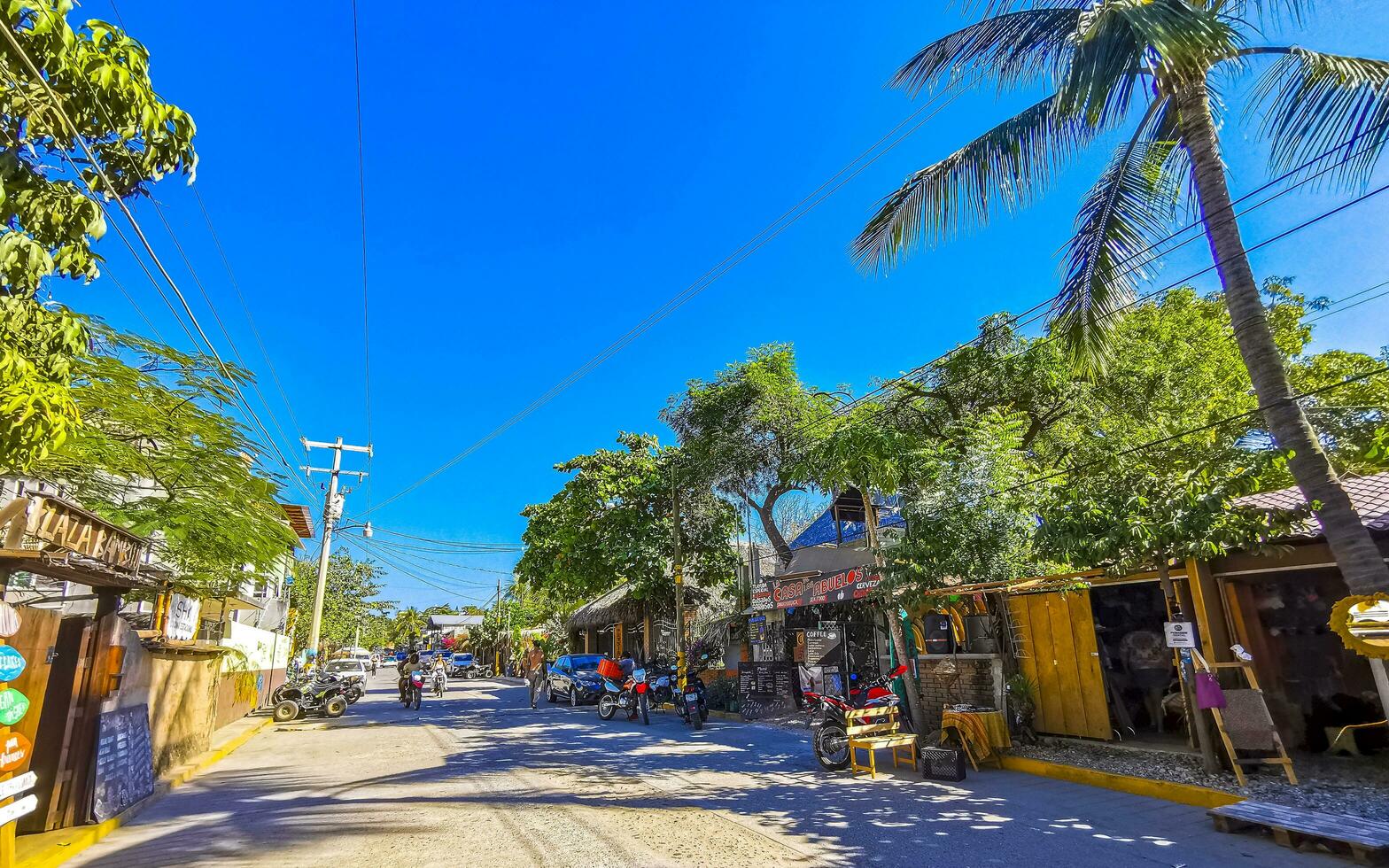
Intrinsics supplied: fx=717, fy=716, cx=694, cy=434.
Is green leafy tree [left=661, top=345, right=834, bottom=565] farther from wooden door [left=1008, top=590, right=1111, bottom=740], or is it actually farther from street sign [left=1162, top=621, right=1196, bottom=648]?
street sign [left=1162, top=621, right=1196, bottom=648]

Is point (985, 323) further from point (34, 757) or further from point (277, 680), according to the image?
point (277, 680)

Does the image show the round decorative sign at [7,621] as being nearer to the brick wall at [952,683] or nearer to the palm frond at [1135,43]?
the palm frond at [1135,43]

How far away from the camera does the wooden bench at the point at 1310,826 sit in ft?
17.5

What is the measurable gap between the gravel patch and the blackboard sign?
1076 centimetres

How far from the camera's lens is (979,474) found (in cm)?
1067

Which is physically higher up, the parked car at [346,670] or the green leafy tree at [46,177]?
the green leafy tree at [46,177]

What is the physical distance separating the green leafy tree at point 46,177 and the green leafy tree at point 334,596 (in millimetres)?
31045

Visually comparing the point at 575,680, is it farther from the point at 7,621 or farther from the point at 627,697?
the point at 7,621

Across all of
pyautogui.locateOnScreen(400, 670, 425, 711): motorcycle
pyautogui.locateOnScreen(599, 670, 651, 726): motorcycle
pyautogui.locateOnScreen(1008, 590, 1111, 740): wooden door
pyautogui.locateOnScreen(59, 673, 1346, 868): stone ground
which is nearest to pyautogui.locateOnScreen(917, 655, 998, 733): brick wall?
pyautogui.locateOnScreen(1008, 590, 1111, 740): wooden door

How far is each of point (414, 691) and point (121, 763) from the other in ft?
48.6

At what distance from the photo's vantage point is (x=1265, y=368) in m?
6.74

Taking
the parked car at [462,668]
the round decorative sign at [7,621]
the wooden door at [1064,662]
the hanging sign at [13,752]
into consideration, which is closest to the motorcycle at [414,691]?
the hanging sign at [13,752]

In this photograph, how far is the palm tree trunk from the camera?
6.32 meters

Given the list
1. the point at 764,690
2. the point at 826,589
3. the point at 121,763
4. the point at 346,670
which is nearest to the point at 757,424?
the point at 826,589
